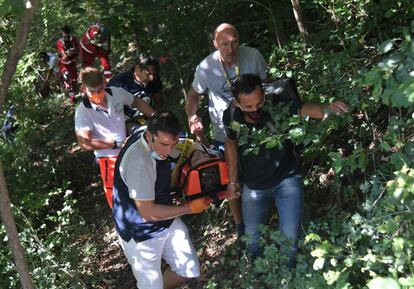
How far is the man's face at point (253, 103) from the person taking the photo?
331 centimetres

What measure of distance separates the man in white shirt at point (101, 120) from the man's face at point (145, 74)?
54cm

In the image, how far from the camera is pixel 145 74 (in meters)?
5.14

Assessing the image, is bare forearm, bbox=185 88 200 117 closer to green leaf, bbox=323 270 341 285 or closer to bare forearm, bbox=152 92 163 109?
bare forearm, bbox=152 92 163 109

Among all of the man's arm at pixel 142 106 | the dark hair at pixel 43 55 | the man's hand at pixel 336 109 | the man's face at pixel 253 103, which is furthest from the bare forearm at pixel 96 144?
the dark hair at pixel 43 55

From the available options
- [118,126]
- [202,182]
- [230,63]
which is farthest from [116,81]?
[202,182]

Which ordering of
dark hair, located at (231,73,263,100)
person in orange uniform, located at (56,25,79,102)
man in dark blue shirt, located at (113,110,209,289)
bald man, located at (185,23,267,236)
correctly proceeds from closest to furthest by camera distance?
1. dark hair, located at (231,73,263,100)
2. man in dark blue shirt, located at (113,110,209,289)
3. bald man, located at (185,23,267,236)
4. person in orange uniform, located at (56,25,79,102)

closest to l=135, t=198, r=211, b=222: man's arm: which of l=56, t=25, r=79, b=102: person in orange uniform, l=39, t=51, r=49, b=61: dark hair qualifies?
l=56, t=25, r=79, b=102: person in orange uniform

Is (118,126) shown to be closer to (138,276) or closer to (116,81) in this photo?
(116,81)

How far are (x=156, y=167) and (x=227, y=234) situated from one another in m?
1.83

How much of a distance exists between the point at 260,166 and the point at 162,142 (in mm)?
669

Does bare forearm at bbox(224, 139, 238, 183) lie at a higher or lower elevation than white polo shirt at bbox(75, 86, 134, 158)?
lower

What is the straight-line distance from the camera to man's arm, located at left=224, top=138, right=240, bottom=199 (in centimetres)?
366

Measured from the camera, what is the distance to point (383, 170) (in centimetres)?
323

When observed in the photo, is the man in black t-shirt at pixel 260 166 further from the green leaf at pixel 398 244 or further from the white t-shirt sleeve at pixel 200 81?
the green leaf at pixel 398 244
